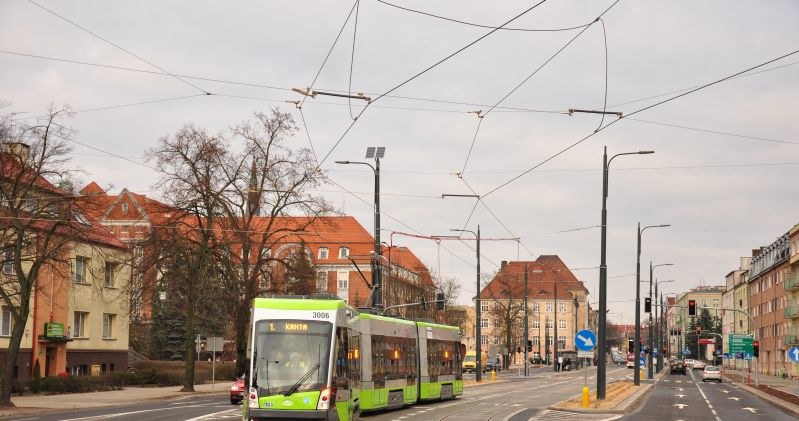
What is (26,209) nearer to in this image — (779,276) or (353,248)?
(353,248)

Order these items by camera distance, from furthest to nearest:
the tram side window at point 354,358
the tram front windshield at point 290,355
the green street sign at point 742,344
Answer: the green street sign at point 742,344 < the tram side window at point 354,358 < the tram front windshield at point 290,355

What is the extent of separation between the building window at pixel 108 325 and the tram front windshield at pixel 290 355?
140 feet

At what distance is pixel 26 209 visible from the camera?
3944 cm

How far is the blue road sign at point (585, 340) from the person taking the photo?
33.3m

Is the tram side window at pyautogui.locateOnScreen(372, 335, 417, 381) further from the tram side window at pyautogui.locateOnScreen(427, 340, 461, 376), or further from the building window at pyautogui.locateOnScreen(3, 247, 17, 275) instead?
the building window at pyautogui.locateOnScreen(3, 247, 17, 275)

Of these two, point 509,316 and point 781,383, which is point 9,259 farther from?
point 509,316

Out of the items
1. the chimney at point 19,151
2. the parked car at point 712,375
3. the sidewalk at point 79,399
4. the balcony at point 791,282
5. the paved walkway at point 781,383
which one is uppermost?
the chimney at point 19,151

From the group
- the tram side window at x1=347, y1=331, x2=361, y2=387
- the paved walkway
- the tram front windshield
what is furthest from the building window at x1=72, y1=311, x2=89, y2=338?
the paved walkway

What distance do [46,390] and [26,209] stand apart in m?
12.4

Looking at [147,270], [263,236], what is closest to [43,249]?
[147,270]

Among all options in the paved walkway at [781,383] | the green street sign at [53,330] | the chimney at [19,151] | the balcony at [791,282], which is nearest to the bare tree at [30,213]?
the chimney at [19,151]

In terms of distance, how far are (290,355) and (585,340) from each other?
14592 millimetres

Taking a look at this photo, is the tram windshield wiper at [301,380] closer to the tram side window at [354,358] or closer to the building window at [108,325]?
the tram side window at [354,358]

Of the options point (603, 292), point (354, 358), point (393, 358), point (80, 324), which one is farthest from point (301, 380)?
point (80, 324)
